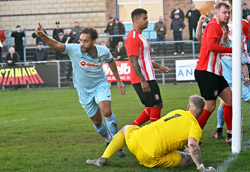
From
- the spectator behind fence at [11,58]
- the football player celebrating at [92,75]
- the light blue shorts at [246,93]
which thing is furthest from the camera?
the spectator behind fence at [11,58]

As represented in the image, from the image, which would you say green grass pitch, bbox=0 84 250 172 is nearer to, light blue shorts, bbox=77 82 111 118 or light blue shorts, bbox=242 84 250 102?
Answer: light blue shorts, bbox=77 82 111 118

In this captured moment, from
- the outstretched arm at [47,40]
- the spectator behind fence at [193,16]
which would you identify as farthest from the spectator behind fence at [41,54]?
the outstretched arm at [47,40]

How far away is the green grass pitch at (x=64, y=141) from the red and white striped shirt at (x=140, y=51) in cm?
133

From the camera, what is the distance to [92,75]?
7.68 meters

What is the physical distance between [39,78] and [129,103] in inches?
364

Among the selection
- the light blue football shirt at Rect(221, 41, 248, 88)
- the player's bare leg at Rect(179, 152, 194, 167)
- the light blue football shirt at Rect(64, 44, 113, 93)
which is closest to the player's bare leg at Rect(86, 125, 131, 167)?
the player's bare leg at Rect(179, 152, 194, 167)

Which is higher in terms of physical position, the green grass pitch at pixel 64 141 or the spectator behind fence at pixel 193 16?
the spectator behind fence at pixel 193 16

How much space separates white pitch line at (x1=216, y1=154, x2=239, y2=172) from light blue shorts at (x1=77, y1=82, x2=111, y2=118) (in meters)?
1.93

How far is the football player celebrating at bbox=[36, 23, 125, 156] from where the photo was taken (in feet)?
24.6

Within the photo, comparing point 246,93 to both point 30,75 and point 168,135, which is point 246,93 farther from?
point 30,75

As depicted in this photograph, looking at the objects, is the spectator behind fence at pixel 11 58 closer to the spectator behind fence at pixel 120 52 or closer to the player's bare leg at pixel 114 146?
the spectator behind fence at pixel 120 52

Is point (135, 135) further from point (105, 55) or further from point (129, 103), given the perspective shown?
point (129, 103)

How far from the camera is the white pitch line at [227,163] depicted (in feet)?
20.2

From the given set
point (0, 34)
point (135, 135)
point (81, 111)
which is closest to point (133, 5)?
point (0, 34)
